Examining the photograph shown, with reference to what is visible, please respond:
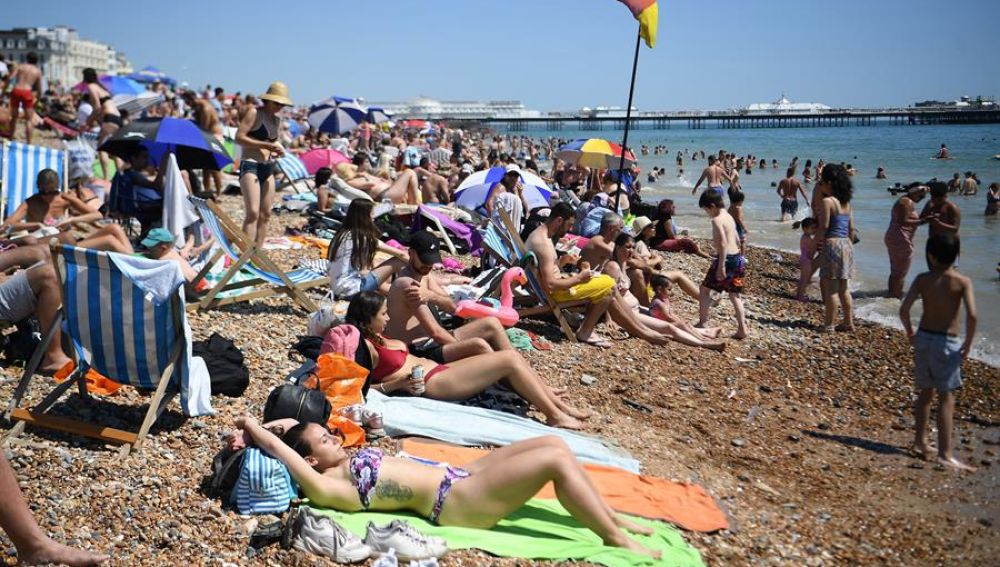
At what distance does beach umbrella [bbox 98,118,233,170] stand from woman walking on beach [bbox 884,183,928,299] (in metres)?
7.71

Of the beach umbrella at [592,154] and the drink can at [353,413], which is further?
the beach umbrella at [592,154]

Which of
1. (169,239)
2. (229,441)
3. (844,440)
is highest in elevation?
(169,239)

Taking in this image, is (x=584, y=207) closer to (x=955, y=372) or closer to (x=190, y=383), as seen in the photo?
(x=955, y=372)

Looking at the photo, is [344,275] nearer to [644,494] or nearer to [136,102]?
[644,494]

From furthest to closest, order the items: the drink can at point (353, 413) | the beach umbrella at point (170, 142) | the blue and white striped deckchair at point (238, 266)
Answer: the beach umbrella at point (170, 142) < the blue and white striped deckchair at point (238, 266) < the drink can at point (353, 413)

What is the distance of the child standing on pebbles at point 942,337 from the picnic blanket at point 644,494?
6.15 feet

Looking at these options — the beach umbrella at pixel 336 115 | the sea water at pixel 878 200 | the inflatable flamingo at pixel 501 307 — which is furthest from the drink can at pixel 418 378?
the beach umbrella at pixel 336 115

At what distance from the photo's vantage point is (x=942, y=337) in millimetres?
5219

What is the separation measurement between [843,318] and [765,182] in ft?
78.0

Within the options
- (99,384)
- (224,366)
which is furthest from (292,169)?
(99,384)

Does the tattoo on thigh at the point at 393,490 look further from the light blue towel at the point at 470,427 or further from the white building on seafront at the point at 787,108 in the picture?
the white building on seafront at the point at 787,108

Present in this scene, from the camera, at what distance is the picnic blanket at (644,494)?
398 cm

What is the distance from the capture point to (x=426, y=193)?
43.6 ft

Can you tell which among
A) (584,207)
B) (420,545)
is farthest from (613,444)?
(584,207)
